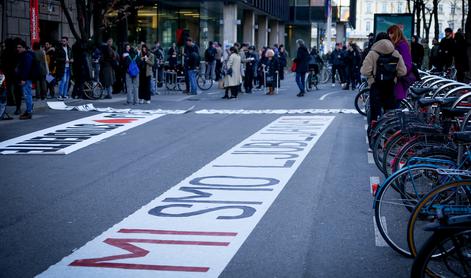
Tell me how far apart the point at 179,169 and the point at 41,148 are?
3.47 metres

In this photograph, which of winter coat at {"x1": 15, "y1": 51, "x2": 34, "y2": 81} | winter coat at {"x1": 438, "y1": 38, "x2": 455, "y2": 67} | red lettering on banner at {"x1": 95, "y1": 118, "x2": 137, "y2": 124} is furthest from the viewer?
winter coat at {"x1": 438, "y1": 38, "x2": 455, "y2": 67}

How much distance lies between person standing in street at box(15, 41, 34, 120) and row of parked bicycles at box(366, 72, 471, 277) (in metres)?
9.76

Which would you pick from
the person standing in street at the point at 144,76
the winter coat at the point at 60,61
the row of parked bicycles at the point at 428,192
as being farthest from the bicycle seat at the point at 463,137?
the winter coat at the point at 60,61

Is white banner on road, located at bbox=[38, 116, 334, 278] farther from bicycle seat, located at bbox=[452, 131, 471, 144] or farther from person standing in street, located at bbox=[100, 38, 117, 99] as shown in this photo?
person standing in street, located at bbox=[100, 38, 117, 99]

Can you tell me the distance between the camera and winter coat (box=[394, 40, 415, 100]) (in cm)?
1140

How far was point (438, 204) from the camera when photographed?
16.4 feet

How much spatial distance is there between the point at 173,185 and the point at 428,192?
4.23 m

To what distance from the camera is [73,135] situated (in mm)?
14125

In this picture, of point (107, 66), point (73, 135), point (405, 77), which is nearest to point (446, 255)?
point (405, 77)

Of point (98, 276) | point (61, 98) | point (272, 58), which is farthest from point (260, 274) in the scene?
point (272, 58)

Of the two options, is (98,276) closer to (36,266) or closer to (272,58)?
(36,266)

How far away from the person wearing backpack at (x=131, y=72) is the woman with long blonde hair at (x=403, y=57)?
35.9 feet

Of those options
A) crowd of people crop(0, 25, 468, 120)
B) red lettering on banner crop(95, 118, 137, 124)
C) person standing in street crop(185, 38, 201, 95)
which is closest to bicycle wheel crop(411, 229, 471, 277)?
crowd of people crop(0, 25, 468, 120)

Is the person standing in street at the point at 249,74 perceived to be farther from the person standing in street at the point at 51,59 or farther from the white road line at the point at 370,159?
the white road line at the point at 370,159
